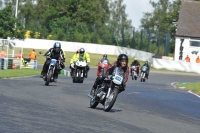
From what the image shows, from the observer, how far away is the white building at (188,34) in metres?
75.1

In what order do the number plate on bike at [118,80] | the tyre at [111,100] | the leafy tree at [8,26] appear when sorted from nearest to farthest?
the number plate on bike at [118,80]
the tyre at [111,100]
the leafy tree at [8,26]

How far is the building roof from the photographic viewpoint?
76188mm

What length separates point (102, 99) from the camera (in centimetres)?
1658

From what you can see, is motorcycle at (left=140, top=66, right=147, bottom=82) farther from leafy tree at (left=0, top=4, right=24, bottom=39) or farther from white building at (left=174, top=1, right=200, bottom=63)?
white building at (left=174, top=1, right=200, bottom=63)

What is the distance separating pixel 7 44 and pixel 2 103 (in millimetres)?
29913

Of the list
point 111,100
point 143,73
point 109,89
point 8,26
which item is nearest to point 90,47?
point 8,26

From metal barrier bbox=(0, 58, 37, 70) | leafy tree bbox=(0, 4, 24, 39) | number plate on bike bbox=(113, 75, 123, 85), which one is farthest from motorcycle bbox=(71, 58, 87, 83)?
leafy tree bbox=(0, 4, 24, 39)

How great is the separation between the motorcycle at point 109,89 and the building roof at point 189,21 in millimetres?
59943

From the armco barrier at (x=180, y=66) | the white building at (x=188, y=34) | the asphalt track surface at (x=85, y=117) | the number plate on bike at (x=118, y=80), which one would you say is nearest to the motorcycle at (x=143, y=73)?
the armco barrier at (x=180, y=66)

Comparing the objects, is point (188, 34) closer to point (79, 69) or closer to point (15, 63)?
point (15, 63)

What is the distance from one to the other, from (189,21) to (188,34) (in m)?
2.25

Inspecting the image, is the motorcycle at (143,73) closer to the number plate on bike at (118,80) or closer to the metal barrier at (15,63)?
the metal barrier at (15,63)

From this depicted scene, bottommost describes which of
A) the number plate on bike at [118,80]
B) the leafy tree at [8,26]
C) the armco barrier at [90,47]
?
the number plate on bike at [118,80]

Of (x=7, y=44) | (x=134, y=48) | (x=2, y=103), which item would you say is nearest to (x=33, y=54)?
(x=7, y=44)
